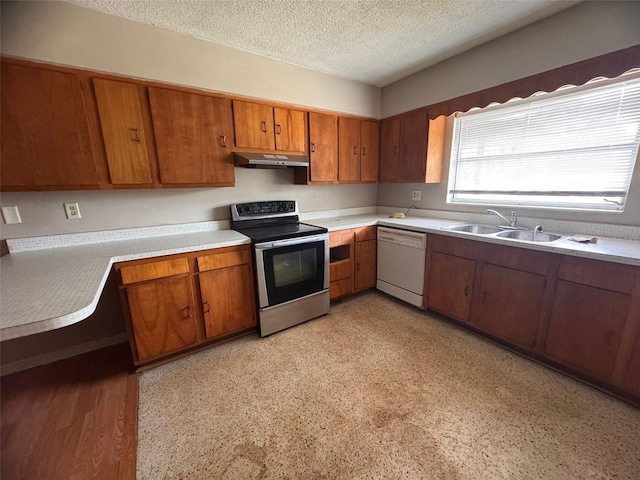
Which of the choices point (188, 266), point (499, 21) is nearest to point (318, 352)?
point (188, 266)

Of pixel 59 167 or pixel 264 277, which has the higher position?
pixel 59 167

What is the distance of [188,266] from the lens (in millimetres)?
1999

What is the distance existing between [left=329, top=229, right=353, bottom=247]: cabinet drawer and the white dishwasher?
1.38 feet

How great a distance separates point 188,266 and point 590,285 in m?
2.78

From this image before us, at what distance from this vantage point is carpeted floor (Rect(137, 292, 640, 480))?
50.5 inches

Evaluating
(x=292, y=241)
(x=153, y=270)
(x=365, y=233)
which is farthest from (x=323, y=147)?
(x=153, y=270)

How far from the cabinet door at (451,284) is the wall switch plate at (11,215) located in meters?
3.39

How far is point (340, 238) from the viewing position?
2.81 metres

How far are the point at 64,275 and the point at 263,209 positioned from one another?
167cm

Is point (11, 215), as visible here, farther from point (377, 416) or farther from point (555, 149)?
point (555, 149)

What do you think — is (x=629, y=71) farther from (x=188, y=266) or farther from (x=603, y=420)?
(x=188, y=266)

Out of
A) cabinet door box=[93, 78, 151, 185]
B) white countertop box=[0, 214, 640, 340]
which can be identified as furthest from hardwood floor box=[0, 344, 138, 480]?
cabinet door box=[93, 78, 151, 185]

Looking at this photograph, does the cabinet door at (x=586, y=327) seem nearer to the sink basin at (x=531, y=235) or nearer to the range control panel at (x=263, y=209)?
the sink basin at (x=531, y=235)

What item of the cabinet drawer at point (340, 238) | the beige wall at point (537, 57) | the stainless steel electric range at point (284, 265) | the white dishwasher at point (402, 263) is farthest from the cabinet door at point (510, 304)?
the stainless steel electric range at point (284, 265)
